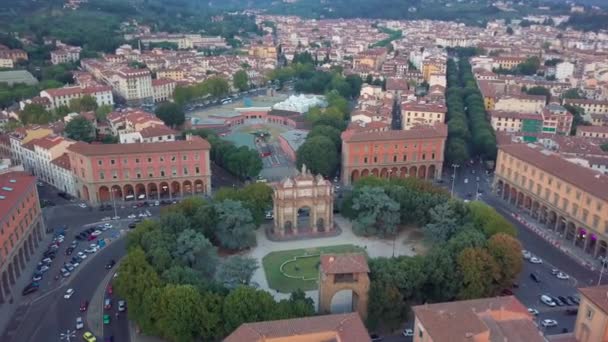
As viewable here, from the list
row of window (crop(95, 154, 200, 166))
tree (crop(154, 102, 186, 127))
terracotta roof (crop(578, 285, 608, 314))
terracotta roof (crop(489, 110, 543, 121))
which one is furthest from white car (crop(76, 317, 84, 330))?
terracotta roof (crop(489, 110, 543, 121))

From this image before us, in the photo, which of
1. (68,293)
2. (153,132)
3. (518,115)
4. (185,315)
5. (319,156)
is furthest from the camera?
(518,115)

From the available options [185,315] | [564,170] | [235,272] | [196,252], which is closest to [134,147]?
[196,252]

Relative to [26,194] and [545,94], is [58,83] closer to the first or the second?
[26,194]

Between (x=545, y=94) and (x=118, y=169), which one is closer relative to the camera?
(x=118, y=169)

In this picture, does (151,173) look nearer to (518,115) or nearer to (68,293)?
(68,293)

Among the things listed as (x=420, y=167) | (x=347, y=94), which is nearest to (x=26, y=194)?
(x=420, y=167)

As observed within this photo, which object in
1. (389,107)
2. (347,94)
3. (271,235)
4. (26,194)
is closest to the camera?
(26,194)
